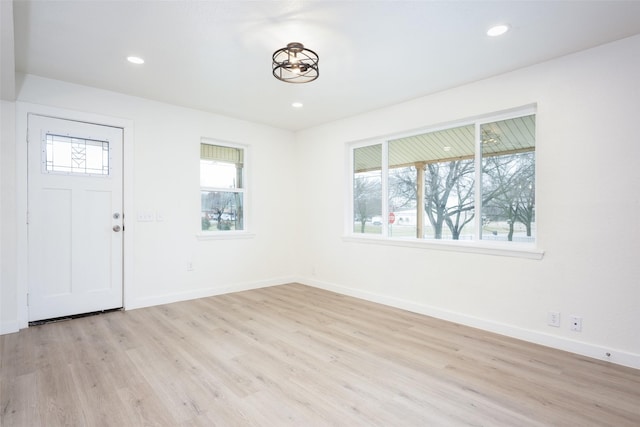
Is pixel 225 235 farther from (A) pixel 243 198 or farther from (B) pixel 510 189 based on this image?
(B) pixel 510 189

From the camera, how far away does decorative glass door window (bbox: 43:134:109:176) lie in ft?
11.8

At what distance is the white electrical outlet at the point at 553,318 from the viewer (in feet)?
9.69

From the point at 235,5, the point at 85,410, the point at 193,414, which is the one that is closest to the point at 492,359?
the point at 193,414

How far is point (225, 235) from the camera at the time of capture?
4938mm

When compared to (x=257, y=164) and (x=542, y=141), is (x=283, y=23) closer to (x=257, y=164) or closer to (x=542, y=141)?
(x=542, y=141)

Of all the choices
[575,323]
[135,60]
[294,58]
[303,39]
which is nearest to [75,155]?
[135,60]

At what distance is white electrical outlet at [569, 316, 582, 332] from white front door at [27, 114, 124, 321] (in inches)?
187

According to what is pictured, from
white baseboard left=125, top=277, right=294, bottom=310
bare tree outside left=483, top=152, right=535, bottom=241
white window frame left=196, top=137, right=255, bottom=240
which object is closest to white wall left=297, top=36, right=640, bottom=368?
bare tree outside left=483, top=152, right=535, bottom=241

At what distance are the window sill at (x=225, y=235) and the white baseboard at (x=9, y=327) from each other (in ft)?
6.67

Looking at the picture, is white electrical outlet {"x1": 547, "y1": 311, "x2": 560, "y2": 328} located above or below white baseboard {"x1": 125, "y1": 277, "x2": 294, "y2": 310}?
above

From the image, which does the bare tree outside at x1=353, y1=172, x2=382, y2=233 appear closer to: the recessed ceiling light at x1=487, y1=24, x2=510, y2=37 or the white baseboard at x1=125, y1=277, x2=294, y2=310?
the white baseboard at x1=125, y1=277, x2=294, y2=310

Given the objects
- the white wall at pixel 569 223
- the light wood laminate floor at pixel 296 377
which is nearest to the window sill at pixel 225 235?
the light wood laminate floor at pixel 296 377

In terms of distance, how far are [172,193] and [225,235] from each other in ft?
3.18

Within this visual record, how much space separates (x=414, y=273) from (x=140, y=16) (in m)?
3.67
